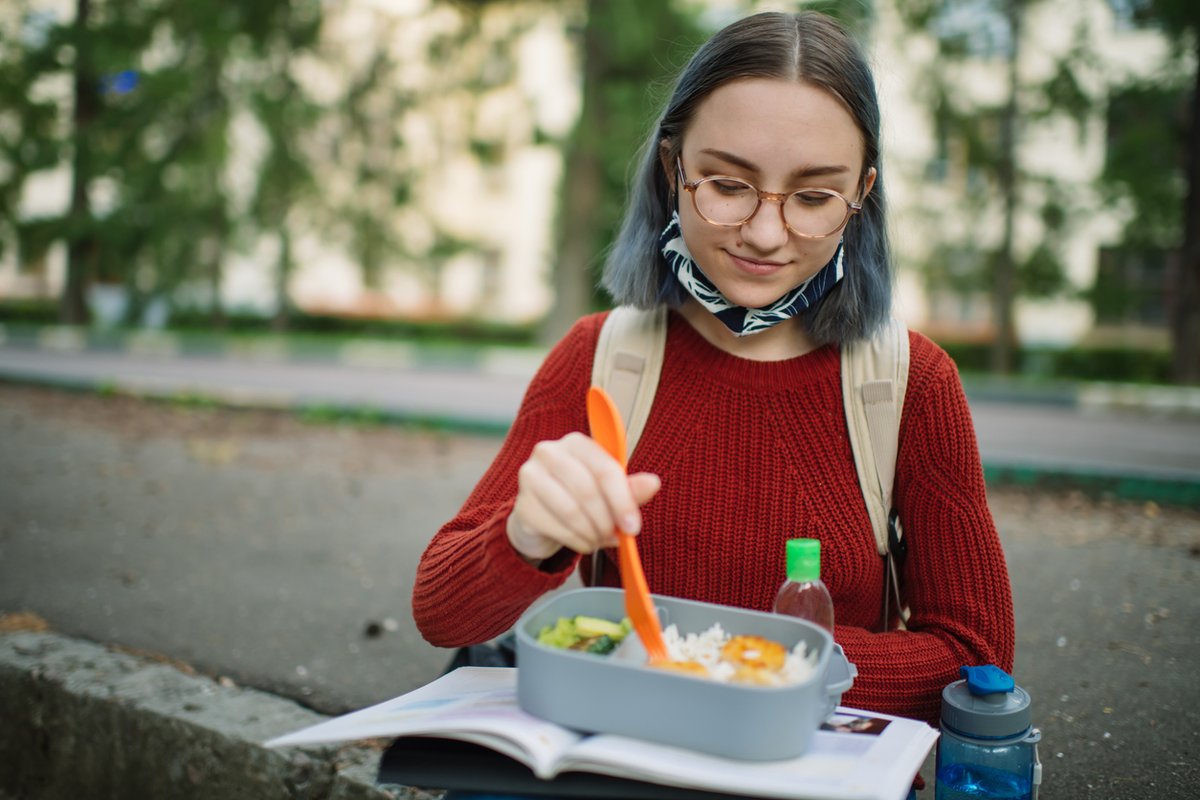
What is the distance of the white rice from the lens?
116 cm

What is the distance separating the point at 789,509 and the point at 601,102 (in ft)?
46.1

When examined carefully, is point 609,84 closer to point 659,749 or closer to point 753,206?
point 753,206

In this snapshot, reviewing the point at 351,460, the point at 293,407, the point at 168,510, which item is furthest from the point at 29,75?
the point at 168,510

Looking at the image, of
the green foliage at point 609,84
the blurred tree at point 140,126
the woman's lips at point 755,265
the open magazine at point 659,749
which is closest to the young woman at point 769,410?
the woman's lips at point 755,265

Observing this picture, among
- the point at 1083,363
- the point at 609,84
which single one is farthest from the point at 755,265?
the point at 1083,363

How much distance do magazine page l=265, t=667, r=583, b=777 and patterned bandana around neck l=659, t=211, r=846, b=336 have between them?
0.70m

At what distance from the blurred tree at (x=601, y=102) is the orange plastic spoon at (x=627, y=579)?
434 inches

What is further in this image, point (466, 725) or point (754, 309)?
point (754, 309)

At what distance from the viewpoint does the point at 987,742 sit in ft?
4.49

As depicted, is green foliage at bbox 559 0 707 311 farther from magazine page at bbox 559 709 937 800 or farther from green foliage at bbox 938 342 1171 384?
magazine page at bbox 559 709 937 800

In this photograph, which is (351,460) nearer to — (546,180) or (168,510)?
(168,510)

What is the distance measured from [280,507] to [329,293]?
2872 cm

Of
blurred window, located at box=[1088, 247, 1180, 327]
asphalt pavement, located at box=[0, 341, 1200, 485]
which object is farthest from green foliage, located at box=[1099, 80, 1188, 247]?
asphalt pavement, located at box=[0, 341, 1200, 485]

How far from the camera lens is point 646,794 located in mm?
→ 1130
